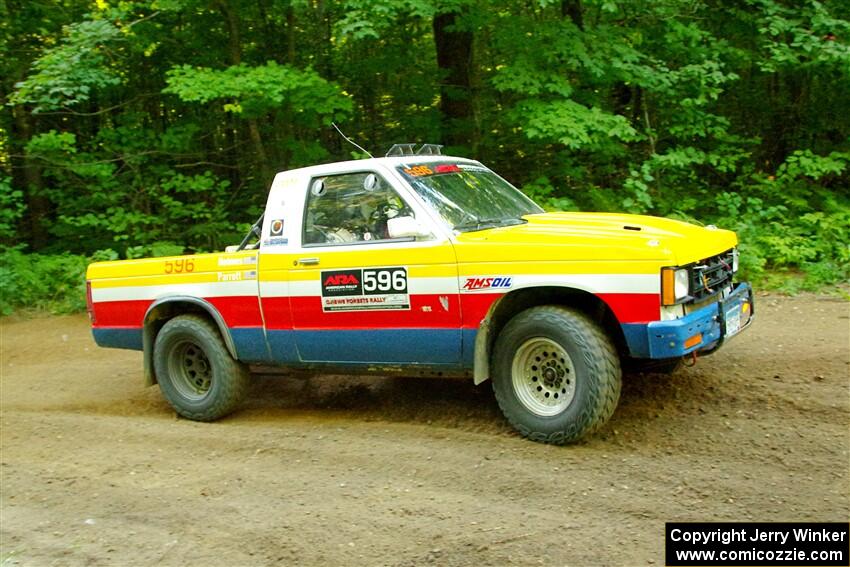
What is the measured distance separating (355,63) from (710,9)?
5.99 metres

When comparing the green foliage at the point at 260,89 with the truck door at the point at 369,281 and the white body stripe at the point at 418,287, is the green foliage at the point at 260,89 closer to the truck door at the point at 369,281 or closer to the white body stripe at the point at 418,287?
the white body stripe at the point at 418,287

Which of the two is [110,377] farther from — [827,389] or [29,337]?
[827,389]

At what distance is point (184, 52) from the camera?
13.8 metres

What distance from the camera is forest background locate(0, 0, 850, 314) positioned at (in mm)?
10828

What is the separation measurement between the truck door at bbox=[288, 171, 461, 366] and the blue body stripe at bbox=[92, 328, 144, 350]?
1.83 meters

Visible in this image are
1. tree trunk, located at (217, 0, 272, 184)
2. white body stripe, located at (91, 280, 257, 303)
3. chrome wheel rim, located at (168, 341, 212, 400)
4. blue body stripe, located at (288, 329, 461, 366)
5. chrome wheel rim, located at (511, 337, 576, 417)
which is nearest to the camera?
chrome wheel rim, located at (511, 337, 576, 417)

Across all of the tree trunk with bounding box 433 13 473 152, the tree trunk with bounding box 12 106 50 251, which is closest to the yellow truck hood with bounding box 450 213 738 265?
the tree trunk with bounding box 433 13 473 152

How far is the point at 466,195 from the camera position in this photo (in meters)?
6.15

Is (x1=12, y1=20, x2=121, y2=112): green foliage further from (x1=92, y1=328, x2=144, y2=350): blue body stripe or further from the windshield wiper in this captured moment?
the windshield wiper

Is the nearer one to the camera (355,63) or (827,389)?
(827,389)

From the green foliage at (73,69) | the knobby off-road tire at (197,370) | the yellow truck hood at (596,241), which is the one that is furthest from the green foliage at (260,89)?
the yellow truck hood at (596,241)

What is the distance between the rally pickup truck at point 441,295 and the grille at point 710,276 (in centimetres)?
2

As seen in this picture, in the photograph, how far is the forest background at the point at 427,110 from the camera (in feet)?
35.5

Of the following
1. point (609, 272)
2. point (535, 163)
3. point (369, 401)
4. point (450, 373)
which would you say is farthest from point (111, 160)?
point (609, 272)
